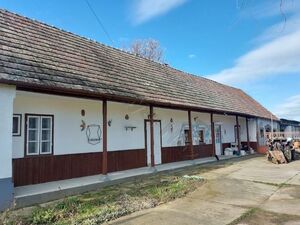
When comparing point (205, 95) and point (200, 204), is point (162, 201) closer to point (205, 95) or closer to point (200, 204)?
point (200, 204)

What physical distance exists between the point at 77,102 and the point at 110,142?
221cm

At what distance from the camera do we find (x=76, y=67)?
11125 mm

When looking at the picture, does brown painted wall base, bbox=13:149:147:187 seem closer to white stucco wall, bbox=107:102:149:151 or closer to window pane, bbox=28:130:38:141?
white stucco wall, bbox=107:102:149:151

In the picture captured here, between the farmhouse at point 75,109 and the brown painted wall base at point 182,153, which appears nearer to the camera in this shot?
the farmhouse at point 75,109

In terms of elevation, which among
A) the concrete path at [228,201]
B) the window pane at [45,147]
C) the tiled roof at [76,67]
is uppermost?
the tiled roof at [76,67]

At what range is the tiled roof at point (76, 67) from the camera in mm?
8891

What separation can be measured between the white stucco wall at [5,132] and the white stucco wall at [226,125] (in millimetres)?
15338

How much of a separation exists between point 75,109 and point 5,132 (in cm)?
387

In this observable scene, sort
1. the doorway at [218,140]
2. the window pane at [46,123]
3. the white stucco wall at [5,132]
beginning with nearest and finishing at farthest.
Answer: the white stucco wall at [5,132], the window pane at [46,123], the doorway at [218,140]

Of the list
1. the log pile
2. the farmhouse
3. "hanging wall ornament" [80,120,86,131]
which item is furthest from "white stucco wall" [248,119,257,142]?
"hanging wall ornament" [80,120,86,131]

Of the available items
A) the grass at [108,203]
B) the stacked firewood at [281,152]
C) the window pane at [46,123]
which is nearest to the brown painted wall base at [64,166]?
the window pane at [46,123]

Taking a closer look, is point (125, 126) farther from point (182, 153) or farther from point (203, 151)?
point (203, 151)

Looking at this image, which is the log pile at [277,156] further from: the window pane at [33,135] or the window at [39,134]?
the window pane at [33,135]

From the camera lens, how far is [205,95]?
Answer: 19891mm
